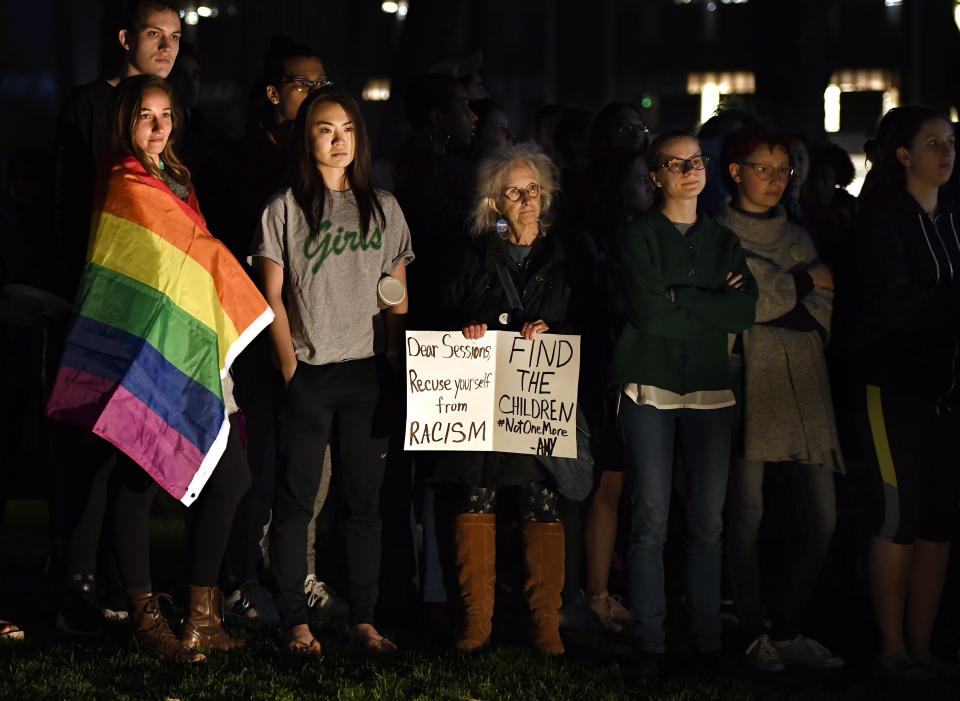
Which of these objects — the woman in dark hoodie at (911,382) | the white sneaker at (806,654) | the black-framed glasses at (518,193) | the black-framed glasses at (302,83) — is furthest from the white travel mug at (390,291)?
the white sneaker at (806,654)

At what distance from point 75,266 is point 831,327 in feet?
11.4

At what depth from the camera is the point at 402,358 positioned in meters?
6.40

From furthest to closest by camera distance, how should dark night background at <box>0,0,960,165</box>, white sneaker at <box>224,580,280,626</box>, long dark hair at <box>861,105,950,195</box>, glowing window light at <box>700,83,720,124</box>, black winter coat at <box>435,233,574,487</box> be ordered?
glowing window light at <box>700,83,720,124</box> → dark night background at <box>0,0,960,165</box> → white sneaker at <box>224,580,280,626</box> → long dark hair at <box>861,105,950,195</box> → black winter coat at <box>435,233,574,487</box>

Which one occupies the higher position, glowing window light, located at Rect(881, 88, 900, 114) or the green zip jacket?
Answer: glowing window light, located at Rect(881, 88, 900, 114)

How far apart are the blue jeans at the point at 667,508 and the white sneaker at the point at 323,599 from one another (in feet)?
5.37

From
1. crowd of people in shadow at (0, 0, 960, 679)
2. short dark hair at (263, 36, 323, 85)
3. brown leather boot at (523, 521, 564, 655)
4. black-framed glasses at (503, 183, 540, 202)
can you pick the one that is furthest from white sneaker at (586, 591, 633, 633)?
short dark hair at (263, 36, 323, 85)

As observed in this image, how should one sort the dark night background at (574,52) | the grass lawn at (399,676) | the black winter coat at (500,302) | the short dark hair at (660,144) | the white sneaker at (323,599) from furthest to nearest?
the dark night background at (574,52) < the white sneaker at (323,599) < the black winter coat at (500,302) < the short dark hair at (660,144) < the grass lawn at (399,676)

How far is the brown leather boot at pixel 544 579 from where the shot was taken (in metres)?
6.37

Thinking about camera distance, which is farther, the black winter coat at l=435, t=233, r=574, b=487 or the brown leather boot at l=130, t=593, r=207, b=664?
the black winter coat at l=435, t=233, r=574, b=487

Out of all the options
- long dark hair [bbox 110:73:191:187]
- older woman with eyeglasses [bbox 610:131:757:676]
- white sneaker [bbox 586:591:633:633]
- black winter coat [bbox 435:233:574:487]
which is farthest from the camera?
white sneaker [bbox 586:591:633:633]

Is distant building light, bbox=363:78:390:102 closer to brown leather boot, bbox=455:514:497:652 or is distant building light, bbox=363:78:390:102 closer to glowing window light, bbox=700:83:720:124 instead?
glowing window light, bbox=700:83:720:124

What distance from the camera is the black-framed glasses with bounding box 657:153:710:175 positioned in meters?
6.15

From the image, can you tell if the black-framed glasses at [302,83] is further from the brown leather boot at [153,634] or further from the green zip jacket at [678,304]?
the brown leather boot at [153,634]

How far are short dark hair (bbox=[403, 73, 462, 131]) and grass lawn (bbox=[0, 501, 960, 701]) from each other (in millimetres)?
2601
